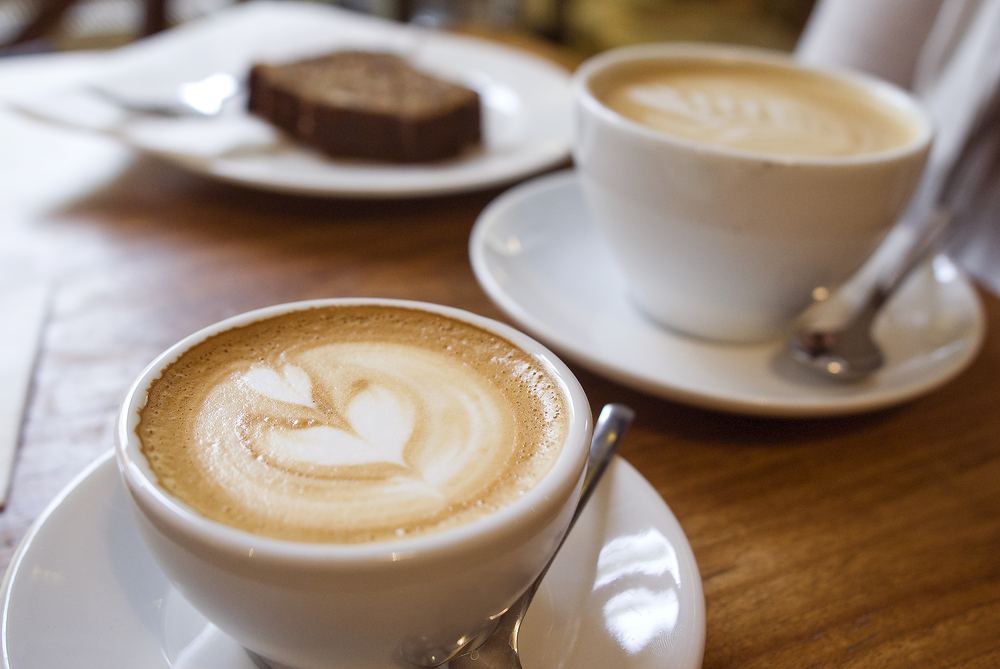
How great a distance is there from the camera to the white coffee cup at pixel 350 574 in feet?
1.07

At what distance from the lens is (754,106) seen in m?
0.80

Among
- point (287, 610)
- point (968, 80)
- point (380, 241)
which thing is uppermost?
point (968, 80)

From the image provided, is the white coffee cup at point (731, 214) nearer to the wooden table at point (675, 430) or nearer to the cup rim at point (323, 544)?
the wooden table at point (675, 430)

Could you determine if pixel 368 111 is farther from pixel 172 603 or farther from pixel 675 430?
pixel 172 603

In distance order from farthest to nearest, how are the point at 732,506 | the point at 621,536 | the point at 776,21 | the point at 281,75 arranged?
the point at 776,21, the point at 281,75, the point at 732,506, the point at 621,536

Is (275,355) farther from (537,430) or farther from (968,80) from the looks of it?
(968,80)

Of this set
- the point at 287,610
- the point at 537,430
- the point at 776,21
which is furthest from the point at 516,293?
the point at 776,21

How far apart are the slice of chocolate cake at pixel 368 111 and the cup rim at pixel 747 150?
11.3 inches

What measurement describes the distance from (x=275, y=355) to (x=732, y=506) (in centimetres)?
33

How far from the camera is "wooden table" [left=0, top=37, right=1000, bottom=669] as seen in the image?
1.57 ft

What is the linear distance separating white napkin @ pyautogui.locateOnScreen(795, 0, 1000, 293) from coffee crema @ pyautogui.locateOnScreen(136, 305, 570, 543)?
86 centimetres

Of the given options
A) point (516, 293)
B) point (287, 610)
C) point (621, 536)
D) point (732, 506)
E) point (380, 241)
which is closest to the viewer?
point (287, 610)

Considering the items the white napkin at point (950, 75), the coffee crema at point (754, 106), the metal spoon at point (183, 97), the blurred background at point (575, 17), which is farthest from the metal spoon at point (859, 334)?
the blurred background at point (575, 17)

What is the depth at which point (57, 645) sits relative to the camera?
358 millimetres
